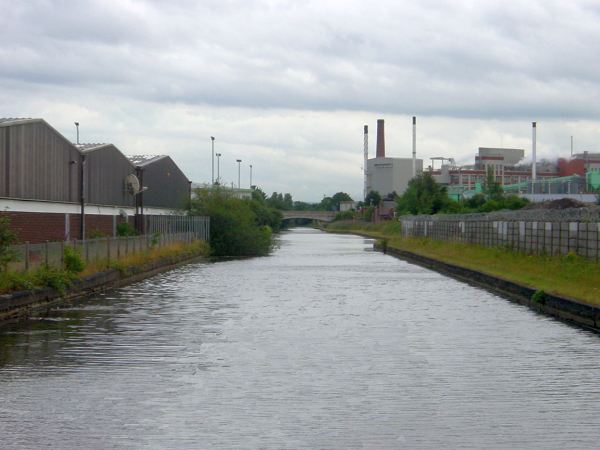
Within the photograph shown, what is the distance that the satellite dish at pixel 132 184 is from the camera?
54969mm

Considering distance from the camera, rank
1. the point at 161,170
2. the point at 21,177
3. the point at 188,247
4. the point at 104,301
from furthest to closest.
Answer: the point at 161,170, the point at 188,247, the point at 21,177, the point at 104,301

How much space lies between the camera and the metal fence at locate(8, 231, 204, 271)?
2180 centimetres

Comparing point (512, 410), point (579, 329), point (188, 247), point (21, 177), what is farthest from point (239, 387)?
point (188, 247)

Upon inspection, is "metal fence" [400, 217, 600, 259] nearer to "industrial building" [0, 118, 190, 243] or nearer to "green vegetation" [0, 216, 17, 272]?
"green vegetation" [0, 216, 17, 272]

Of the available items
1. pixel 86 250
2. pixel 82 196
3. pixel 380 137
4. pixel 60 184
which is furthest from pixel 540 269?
pixel 380 137

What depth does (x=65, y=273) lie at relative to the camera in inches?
918

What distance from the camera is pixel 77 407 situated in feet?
31.9

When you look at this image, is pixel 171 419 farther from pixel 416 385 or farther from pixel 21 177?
pixel 21 177

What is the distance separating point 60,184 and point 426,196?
61.4 m

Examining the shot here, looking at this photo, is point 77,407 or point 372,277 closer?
point 77,407

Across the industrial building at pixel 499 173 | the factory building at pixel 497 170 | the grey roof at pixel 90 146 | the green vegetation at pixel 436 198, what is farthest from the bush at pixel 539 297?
the factory building at pixel 497 170

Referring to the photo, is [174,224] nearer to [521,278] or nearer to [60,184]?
[60,184]

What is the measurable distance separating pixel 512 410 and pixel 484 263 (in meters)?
30.1

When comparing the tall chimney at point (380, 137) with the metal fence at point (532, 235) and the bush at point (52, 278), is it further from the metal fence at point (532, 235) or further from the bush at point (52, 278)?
the bush at point (52, 278)
